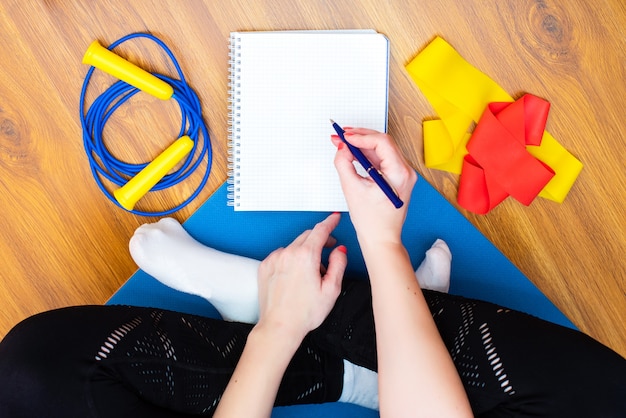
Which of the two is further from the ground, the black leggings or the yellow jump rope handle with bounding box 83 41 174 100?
the yellow jump rope handle with bounding box 83 41 174 100

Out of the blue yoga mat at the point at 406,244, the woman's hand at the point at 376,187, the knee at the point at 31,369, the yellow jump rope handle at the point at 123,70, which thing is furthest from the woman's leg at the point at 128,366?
the yellow jump rope handle at the point at 123,70

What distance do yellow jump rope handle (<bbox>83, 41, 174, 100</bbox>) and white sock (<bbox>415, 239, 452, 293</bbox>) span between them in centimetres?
46

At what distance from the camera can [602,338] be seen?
0.83 meters

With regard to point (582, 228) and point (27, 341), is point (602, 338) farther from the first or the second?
point (27, 341)

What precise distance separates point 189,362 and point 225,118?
37 centimetres

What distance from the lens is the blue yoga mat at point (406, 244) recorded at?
0.81 meters

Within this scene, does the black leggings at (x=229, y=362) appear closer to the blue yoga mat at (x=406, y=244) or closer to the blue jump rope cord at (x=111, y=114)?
the blue yoga mat at (x=406, y=244)

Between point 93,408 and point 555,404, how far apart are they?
1.76ft

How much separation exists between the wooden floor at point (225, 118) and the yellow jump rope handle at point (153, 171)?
0.03 meters

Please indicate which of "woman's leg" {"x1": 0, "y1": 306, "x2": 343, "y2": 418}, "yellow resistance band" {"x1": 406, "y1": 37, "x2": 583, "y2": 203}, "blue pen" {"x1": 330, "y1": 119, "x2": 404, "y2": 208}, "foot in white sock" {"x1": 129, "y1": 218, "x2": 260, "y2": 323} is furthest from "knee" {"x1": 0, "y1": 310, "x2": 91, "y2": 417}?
"yellow resistance band" {"x1": 406, "y1": 37, "x2": 583, "y2": 203}

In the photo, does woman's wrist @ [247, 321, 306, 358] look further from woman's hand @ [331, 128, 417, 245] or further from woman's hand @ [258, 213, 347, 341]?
woman's hand @ [331, 128, 417, 245]

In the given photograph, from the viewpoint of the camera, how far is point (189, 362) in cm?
67

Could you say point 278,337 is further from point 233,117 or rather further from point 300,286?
point 233,117

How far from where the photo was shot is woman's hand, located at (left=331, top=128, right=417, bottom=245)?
0.62 m
